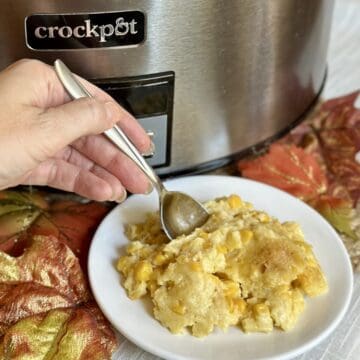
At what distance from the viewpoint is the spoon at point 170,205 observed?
68cm

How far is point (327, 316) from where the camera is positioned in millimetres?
640

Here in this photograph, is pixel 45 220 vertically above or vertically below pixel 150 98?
below

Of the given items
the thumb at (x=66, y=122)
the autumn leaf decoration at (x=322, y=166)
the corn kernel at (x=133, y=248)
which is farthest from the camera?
the autumn leaf decoration at (x=322, y=166)

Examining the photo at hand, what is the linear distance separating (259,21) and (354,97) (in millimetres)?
265

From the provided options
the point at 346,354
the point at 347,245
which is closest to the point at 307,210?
the point at 347,245

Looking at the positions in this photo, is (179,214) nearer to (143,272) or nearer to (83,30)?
(143,272)

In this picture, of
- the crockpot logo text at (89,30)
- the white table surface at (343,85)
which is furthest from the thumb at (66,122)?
the white table surface at (343,85)

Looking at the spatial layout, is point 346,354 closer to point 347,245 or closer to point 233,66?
point 347,245

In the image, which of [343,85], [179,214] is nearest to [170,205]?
[179,214]

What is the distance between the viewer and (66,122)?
0.57 m

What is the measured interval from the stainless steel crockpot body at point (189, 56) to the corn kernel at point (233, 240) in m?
0.16

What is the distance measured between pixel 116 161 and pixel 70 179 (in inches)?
2.2

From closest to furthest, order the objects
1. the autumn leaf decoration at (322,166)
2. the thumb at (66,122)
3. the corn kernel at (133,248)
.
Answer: the thumb at (66,122), the corn kernel at (133,248), the autumn leaf decoration at (322,166)

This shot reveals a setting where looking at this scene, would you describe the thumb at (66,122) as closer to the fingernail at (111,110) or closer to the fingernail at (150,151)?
the fingernail at (111,110)
